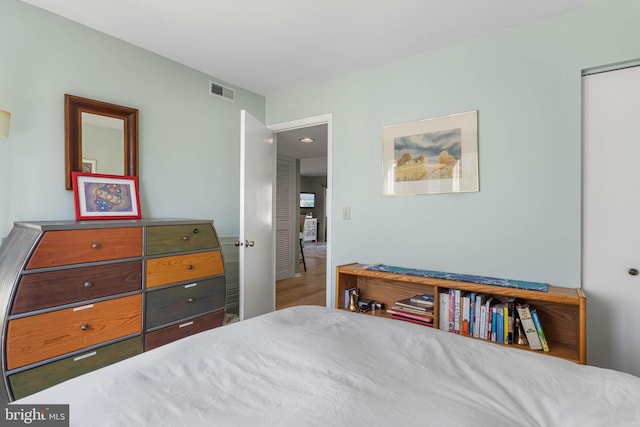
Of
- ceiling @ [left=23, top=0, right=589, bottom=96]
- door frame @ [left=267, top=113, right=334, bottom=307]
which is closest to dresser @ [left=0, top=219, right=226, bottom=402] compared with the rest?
door frame @ [left=267, top=113, right=334, bottom=307]

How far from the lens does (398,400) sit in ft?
2.66

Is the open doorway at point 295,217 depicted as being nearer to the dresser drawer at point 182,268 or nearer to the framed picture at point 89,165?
the dresser drawer at point 182,268

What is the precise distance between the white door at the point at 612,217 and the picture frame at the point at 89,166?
3.21m

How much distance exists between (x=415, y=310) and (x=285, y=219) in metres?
3.40

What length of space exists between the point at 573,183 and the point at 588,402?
62.8 inches

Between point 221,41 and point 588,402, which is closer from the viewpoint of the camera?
point 588,402

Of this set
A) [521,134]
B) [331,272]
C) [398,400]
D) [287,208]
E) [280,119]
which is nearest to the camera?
[398,400]

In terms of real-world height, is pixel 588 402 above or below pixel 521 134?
below

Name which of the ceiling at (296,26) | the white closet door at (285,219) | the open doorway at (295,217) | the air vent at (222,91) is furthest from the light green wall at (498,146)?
the white closet door at (285,219)

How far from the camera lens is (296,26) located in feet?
7.17

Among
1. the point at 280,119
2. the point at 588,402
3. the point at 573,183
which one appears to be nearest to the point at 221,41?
the point at 280,119

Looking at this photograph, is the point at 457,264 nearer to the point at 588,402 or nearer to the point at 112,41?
the point at 588,402

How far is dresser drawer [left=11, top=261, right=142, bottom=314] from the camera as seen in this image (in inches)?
60.7

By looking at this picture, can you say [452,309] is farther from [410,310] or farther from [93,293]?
[93,293]
